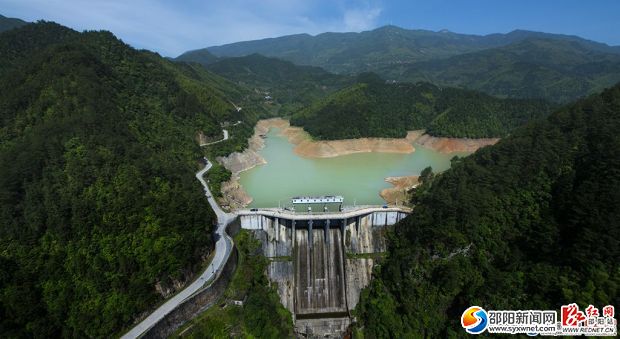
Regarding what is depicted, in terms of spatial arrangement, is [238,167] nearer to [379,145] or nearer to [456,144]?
[379,145]

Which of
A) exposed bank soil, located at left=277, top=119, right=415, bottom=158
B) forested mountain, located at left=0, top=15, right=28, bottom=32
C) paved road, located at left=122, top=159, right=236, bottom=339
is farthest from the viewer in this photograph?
forested mountain, located at left=0, top=15, right=28, bottom=32

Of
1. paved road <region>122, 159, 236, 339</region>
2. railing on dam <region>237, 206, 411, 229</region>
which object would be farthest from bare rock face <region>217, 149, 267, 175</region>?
railing on dam <region>237, 206, 411, 229</region>

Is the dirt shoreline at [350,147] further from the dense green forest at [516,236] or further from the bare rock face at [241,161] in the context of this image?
the dense green forest at [516,236]

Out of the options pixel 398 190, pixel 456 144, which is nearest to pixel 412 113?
pixel 456 144

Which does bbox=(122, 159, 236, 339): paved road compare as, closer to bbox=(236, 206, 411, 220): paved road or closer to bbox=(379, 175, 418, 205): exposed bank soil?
bbox=(236, 206, 411, 220): paved road

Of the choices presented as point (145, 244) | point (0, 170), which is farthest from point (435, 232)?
point (0, 170)

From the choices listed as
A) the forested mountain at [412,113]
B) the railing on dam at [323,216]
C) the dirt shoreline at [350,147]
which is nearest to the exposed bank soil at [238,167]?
the dirt shoreline at [350,147]
